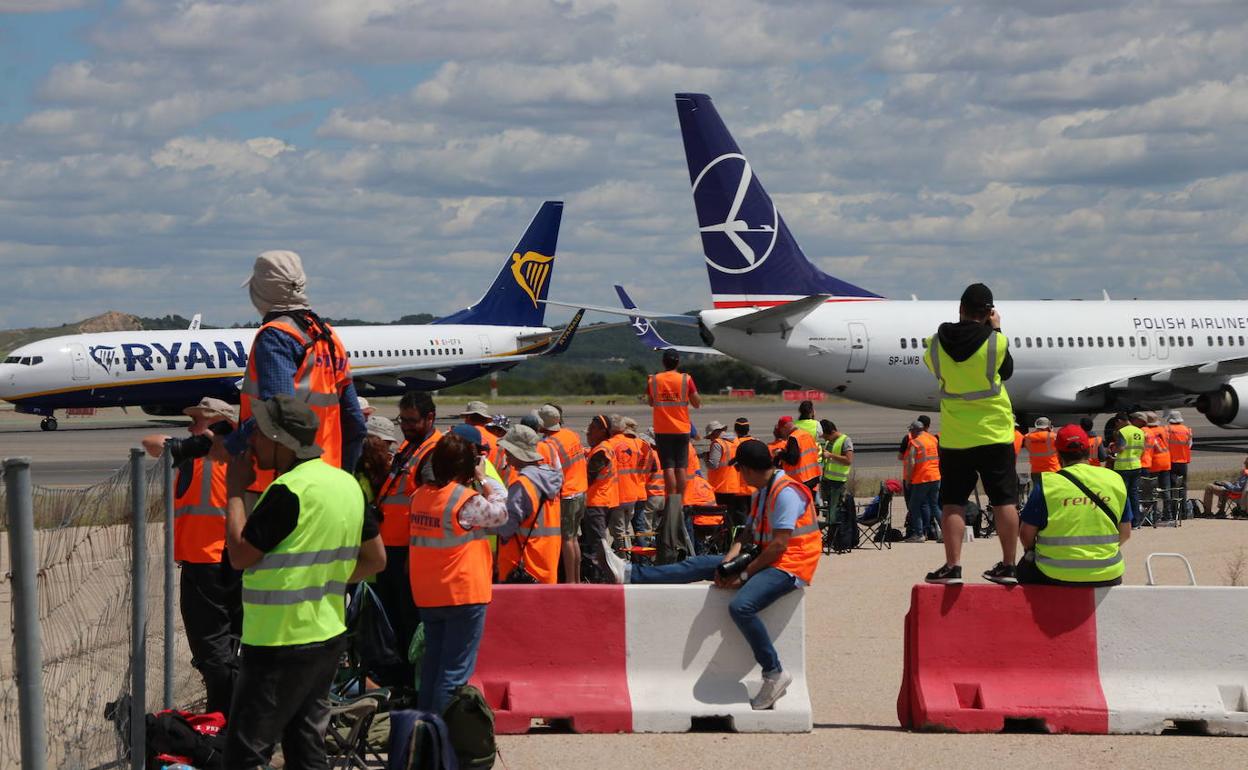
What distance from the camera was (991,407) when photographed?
28.5 ft

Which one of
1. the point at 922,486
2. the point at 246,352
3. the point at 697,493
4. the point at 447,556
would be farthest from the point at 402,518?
the point at 246,352

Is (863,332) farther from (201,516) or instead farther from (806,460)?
(201,516)

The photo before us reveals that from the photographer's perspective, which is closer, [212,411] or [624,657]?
[212,411]

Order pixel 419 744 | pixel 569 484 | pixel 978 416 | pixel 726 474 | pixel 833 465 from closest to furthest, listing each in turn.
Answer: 1. pixel 419 744
2. pixel 978 416
3. pixel 569 484
4. pixel 726 474
5. pixel 833 465

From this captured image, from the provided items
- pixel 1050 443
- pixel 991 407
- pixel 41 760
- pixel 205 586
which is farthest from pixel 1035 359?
pixel 41 760

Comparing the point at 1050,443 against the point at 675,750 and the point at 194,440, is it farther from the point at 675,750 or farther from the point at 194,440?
the point at 194,440

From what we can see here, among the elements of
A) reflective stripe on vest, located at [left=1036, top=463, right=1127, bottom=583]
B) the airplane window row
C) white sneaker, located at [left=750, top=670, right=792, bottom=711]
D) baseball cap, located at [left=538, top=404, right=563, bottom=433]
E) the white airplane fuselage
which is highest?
the airplane window row

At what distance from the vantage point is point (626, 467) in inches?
553

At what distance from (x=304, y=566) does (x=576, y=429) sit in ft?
120

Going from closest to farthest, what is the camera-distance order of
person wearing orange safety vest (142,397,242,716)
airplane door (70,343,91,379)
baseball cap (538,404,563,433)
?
person wearing orange safety vest (142,397,242,716), baseball cap (538,404,563,433), airplane door (70,343,91,379)

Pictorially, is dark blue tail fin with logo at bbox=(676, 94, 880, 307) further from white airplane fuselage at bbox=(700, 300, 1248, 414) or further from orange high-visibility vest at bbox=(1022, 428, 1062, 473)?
orange high-visibility vest at bbox=(1022, 428, 1062, 473)

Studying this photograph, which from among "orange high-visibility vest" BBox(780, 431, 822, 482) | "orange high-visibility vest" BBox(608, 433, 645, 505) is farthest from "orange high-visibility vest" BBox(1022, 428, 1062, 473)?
"orange high-visibility vest" BBox(608, 433, 645, 505)

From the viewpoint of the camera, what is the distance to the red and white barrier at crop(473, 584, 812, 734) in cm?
822

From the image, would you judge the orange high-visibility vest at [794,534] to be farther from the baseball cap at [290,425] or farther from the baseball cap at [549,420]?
the baseball cap at [549,420]
